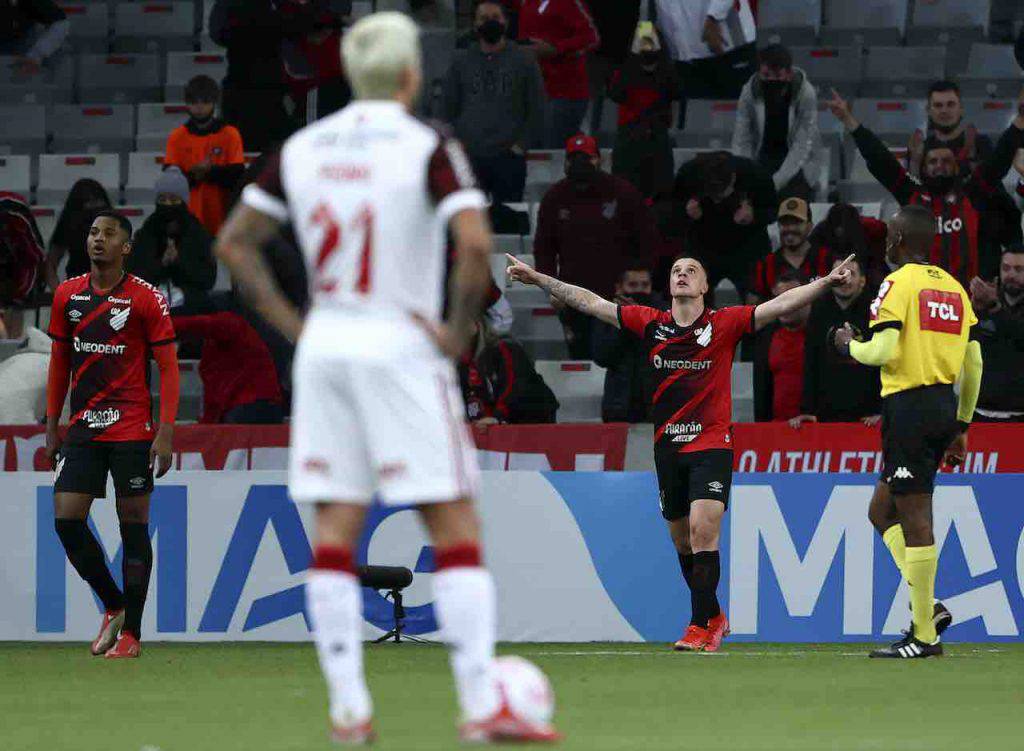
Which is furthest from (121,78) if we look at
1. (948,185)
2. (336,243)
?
(336,243)

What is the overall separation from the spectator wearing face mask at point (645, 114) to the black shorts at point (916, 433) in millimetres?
5928

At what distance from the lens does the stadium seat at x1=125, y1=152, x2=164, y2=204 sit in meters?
17.7

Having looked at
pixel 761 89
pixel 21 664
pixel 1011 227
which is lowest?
pixel 21 664

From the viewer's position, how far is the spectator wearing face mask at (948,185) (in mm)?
14031

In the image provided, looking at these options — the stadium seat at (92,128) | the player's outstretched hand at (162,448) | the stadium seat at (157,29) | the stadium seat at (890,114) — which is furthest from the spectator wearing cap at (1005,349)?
the stadium seat at (157,29)

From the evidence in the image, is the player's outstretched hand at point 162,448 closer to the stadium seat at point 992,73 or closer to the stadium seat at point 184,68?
the stadium seat at point 184,68

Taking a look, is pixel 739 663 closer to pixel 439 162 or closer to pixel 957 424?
pixel 957 424

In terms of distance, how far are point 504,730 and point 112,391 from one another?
5583 mm

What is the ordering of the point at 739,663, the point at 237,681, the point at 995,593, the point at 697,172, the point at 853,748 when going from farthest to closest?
the point at 697,172 → the point at 995,593 → the point at 739,663 → the point at 237,681 → the point at 853,748

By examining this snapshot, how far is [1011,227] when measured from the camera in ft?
48.5

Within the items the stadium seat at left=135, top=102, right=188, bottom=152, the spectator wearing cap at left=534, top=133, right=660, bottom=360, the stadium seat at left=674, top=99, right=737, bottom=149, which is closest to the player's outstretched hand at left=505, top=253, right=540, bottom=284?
the spectator wearing cap at left=534, top=133, right=660, bottom=360

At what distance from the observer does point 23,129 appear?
736 inches

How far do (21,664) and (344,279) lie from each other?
5581 mm

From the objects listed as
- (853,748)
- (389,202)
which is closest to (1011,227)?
(853,748)
